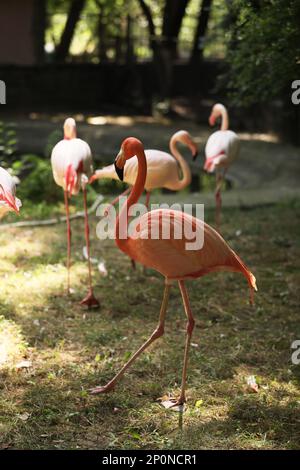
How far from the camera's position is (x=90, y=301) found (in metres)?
4.89

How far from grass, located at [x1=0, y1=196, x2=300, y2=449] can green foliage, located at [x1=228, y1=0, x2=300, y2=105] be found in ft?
4.75

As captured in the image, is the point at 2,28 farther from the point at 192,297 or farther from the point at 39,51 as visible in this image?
the point at 192,297

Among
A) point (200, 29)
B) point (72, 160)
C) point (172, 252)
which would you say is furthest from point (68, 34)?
point (172, 252)

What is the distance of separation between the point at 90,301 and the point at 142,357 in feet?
2.65

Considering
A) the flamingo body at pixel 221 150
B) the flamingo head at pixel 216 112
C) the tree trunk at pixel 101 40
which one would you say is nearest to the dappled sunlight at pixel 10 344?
the flamingo body at pixel 221 150

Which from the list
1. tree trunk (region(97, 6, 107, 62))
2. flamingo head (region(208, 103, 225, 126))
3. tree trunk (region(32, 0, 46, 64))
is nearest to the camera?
flamingo head (region(208, 103, 225, 126))

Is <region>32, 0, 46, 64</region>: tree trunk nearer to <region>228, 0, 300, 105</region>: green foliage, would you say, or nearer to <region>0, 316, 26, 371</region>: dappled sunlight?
<region>228, 0, 300, 105</region>: green foliage

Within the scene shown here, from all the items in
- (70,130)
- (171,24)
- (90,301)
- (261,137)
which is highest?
(171,24)

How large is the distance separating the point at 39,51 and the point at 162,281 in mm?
11778

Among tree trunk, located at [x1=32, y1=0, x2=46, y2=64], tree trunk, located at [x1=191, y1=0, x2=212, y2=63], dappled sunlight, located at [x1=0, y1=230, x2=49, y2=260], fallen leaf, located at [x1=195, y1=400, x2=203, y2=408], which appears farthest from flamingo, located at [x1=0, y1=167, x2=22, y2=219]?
tree trunk, located at [x1=32, y1=0, x2=46, y2=64]

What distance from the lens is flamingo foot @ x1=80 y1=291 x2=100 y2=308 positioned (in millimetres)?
4880

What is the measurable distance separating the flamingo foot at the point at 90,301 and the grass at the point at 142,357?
0.06 m

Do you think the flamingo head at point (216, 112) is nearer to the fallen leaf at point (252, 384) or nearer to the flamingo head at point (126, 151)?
the flamingo head at point (126, 151)

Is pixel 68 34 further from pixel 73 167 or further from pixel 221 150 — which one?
pixel 73 167
